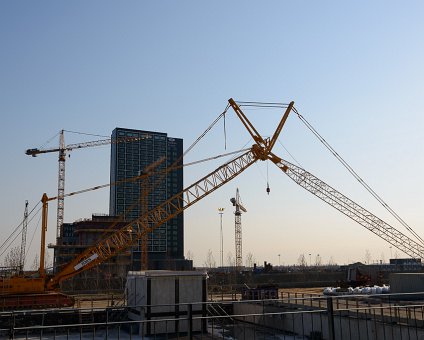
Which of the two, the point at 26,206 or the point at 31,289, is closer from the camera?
the point at 31,289

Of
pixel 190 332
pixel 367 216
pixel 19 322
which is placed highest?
pixel 367 216

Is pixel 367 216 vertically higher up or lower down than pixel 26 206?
lower down

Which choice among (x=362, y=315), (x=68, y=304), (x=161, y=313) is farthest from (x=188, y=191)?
(x=362, y=315)

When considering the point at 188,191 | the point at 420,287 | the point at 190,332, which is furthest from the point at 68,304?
the point at 190,332

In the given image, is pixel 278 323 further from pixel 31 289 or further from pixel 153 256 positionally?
pixel 153 256

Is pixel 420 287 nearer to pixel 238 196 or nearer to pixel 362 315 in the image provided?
pixel 362 315

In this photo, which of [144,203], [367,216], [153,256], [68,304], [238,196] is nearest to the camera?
[68,304]

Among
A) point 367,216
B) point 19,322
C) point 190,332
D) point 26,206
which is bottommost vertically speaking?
point 19,322

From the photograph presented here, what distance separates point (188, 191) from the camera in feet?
202

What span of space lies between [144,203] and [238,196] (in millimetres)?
37680

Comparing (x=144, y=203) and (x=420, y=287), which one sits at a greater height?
(x=144, y=203)

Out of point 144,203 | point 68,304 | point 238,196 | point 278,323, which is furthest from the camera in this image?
point 238,196

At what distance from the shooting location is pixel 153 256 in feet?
650

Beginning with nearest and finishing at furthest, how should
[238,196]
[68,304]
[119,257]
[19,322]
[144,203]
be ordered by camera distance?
1. [19,322]
2. [68,304]
3. [144,203]
4. [119,257]
5. [238,196]
